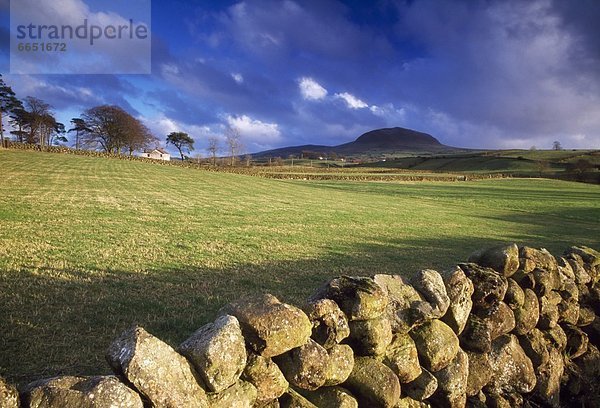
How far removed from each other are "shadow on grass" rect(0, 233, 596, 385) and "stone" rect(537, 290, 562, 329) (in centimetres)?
442

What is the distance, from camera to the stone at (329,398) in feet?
11.7

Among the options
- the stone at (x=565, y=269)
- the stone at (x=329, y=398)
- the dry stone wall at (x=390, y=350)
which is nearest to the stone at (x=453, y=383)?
the dry stone wall at (x=390, y=350)

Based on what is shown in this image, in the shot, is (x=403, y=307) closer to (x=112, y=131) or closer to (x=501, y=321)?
(x=501, y=321)

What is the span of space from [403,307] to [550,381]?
10.3ft

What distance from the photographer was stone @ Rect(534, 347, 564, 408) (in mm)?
5441

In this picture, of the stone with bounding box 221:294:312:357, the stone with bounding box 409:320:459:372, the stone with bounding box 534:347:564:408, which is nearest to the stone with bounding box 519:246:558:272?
the stone with bounding box 534:347:564:408

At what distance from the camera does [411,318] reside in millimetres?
4273

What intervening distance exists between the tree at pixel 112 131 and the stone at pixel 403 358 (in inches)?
4233

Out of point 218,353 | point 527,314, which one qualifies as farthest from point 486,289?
point 218,353

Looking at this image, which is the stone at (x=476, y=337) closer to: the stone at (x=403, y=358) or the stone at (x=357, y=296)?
the stone at (x=403, y=358)

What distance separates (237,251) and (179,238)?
2.87 metres

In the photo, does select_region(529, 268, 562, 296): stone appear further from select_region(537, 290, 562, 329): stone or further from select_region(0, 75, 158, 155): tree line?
select_region(0, 75, 158, 155): tree line

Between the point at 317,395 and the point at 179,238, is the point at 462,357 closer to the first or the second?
the point at 317,395

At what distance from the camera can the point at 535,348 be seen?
552 centimetres
